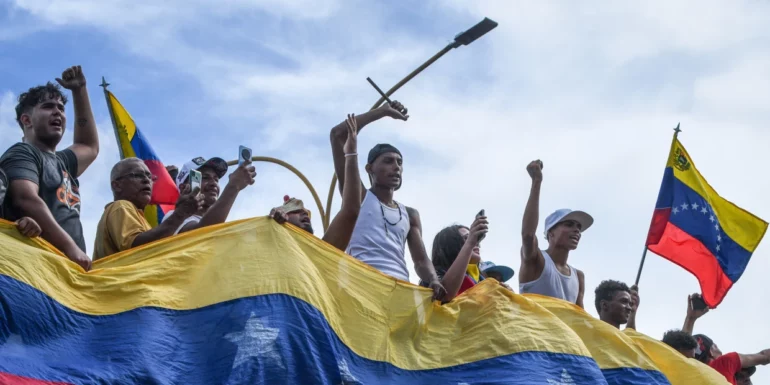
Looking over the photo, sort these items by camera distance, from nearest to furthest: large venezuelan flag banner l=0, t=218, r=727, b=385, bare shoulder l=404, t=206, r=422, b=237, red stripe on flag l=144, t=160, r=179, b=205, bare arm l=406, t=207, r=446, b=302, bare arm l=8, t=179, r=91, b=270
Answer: large venezuelan flag banner l=0, t=218, r=727, b=385, bare arm l=8, t=179, r=91, b=270, bare arm l=406, t=207, r=446, b=302, bare shoulder l=404, t=206, r=422, b=237, red stripe on flag l=144, t=160, r=179, b=205

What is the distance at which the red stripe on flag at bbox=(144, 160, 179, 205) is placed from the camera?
30.9 ft

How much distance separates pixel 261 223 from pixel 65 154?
137 cm

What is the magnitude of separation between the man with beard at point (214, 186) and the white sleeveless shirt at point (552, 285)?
246cm

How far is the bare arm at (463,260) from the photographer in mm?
7141

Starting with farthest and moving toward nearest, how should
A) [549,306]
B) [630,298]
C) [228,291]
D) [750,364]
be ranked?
[750,364], [630,298], [549,306], [228,291]

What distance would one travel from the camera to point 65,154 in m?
6.86

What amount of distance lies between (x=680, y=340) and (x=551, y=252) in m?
1.47

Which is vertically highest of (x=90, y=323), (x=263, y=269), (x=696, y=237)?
(x=696, y=237)

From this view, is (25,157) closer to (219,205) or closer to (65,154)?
(65,154)

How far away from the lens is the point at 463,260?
283 inches

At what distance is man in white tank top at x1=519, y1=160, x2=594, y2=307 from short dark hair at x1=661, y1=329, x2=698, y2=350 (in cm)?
106

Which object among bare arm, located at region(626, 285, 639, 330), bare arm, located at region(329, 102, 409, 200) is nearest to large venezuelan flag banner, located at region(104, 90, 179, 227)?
bare arm, located at region(329, 102, 409, 200)

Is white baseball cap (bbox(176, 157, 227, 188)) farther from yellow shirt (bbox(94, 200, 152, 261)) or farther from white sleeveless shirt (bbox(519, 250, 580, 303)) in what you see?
white sleeveless shirt (bbox(519, 250, 580, 303))

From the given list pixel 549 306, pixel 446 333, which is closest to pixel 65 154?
pixel 446 333
